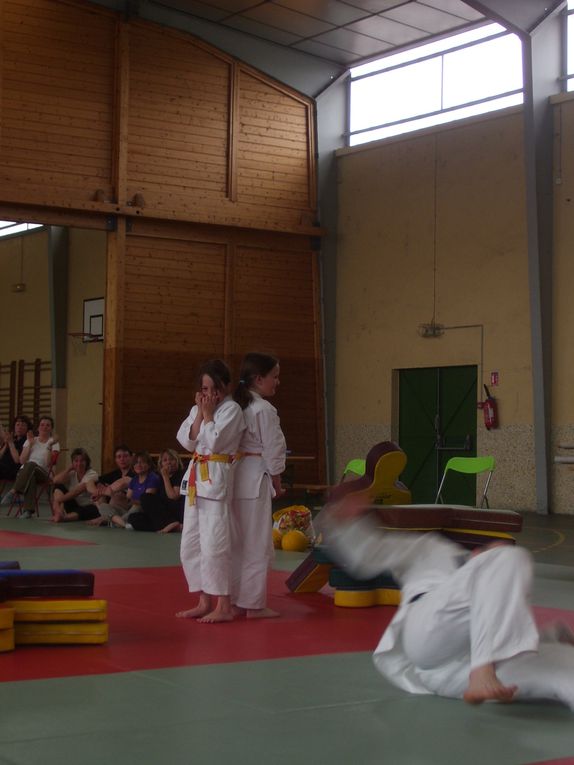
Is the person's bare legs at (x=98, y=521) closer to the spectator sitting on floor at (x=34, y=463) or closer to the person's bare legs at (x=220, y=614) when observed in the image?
the spectator sitting on floor at (x=34, y=463)

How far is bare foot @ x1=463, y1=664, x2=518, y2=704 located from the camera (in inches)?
141

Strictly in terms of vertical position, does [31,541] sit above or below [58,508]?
below

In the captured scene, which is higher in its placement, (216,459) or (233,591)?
(216,459)

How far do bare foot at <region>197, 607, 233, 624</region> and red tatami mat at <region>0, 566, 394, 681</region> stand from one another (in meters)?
0.06

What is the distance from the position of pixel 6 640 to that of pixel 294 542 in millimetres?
5250

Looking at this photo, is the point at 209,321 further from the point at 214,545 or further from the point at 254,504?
the point at 214,545

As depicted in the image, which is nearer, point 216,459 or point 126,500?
point 216,459

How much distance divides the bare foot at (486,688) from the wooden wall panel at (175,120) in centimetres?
1401

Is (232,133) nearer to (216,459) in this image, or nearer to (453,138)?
(453,138)

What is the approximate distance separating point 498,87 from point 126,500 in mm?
8437

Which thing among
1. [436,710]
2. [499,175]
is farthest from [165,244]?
[436,710]

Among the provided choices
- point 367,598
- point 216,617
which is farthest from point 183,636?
point 367,598

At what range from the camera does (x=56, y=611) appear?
16.7 ft

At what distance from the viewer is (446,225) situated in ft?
54.7
